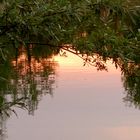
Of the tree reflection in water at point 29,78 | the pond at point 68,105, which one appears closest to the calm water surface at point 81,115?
the pond at point 68,105

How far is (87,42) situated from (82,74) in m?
13.0

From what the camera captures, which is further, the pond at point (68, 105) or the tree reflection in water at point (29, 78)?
the tree reflection in water at point (29, 78)

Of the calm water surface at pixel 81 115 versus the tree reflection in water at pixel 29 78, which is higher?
the tree reflection in water at pixel 29 78

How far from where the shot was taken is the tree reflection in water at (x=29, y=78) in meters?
10.3

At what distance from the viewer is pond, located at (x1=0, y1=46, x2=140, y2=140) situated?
913 cm

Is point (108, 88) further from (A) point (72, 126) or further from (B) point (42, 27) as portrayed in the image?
(B) point (42, 27)

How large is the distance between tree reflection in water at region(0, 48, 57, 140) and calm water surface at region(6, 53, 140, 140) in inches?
7.4

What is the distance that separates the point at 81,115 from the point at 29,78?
3.18m

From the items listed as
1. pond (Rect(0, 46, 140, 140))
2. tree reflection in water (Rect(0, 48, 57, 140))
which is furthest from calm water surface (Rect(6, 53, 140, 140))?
tree reflection in water (Rect(0, 48, 57, 140))

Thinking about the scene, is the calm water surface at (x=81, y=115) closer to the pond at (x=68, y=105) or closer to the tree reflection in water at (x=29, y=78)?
the pond at (x=68, y=105)

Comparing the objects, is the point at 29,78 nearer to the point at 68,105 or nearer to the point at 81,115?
the point at 68,105

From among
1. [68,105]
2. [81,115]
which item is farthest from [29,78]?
[81,115]

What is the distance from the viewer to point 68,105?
37.1 feet

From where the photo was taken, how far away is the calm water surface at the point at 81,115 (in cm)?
905
